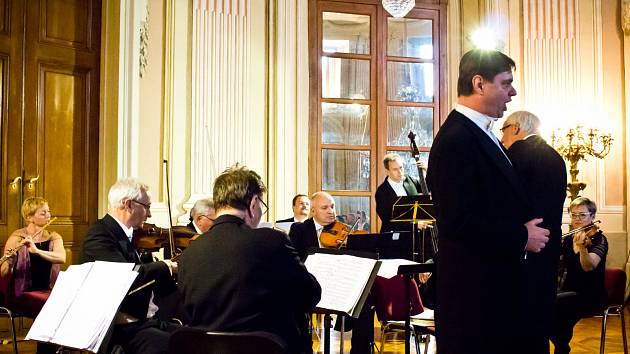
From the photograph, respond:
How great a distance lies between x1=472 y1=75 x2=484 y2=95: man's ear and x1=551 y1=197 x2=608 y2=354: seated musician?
91.8 inches

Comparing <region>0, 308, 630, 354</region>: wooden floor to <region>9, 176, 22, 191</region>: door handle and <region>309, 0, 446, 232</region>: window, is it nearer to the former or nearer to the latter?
<region>9, 176, 22, 191</region>: door handle

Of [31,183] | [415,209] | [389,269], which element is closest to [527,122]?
[389,269]

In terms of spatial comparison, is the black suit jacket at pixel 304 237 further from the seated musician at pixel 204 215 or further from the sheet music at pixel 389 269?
the sheet music at pixel 389 269

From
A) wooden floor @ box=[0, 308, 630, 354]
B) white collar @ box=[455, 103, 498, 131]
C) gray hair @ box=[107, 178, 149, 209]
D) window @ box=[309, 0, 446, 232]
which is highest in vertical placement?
window @ box=[309, 0, 446, 232]

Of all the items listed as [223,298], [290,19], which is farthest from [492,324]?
[290,19]

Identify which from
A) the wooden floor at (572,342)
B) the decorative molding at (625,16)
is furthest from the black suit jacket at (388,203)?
the decorative molding at (625,16)

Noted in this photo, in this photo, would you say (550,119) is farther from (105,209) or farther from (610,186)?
(105,209)

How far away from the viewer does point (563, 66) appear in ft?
28.4

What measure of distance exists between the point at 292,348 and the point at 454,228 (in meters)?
0.76

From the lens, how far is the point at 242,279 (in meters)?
2.54

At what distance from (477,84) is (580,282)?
2.57m

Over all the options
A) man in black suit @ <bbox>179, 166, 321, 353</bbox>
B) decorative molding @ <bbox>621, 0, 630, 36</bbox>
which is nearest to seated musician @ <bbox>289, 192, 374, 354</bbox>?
man in black suit @ <bbox>179, 166, 321, 353</bbox>

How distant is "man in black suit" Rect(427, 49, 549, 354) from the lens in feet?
8.17

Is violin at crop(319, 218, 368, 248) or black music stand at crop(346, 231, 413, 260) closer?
black music stand at crop(346, 231, 413, 260)
